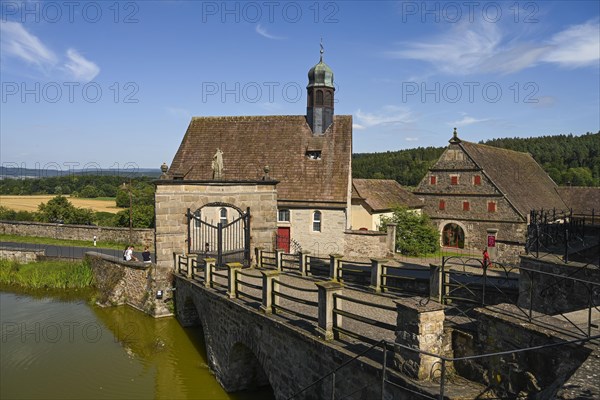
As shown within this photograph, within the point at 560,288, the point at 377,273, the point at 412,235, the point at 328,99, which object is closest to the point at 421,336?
the point at 560,288

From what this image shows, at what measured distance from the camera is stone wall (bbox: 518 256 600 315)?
28.0 feet

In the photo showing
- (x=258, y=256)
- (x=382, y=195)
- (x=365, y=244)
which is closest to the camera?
(x=258, y=256)

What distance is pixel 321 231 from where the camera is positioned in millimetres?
24031

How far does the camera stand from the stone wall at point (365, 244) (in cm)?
2259

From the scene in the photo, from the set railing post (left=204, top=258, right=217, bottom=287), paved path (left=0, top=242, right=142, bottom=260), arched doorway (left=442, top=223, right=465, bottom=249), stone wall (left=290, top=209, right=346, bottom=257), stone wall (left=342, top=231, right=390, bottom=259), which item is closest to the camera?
railing post (left=204, top=258, right=217, bottom=287)

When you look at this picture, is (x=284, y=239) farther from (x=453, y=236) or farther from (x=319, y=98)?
(x=453, y=236)

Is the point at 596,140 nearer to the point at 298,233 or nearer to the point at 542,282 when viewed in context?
the point at 298,233

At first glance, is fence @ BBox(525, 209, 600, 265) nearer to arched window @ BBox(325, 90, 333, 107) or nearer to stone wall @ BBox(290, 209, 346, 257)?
stone wall @ BBox(290, 209, 346, 257)

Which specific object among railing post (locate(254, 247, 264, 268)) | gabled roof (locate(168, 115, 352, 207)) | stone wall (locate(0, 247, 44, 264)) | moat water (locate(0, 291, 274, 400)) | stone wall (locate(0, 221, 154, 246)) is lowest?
moat water (locate(0, 291, 274, 400))

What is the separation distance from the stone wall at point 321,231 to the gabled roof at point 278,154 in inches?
24.0

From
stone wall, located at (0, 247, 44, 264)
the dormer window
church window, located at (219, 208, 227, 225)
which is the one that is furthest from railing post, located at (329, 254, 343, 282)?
stone wall, located at (0, 247, 44, 264)

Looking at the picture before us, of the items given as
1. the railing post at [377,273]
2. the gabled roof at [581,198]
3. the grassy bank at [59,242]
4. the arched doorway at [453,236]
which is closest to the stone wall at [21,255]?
the grassy bank at [59,242]

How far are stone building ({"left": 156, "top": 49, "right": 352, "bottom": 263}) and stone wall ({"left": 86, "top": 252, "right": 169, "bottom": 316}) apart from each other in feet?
13.3

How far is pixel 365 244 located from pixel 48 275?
53.8 ft
